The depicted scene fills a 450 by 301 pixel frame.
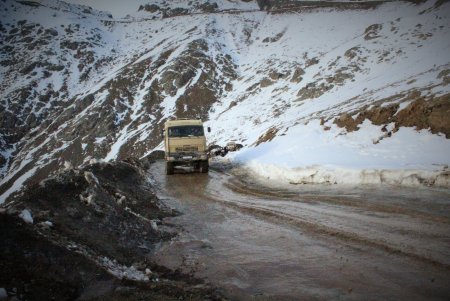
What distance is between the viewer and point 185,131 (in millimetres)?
18781

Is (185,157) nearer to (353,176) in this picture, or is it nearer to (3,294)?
(353,176)

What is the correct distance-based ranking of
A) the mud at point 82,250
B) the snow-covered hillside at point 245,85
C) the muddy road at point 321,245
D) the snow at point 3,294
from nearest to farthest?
the snow at point 3,294
the mud at point 82,250
the muddy road at point 321,245
the snow-covered hillside at point 245,85

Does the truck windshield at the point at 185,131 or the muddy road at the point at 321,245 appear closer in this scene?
the muddy road at the point at 321,245

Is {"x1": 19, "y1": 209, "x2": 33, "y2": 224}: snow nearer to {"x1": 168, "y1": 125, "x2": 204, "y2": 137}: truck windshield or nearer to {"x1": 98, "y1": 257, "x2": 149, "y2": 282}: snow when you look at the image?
{"x1": 98, "y1": 257, "x2": 149, "y2": 282}: snow

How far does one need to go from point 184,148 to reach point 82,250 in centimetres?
1269

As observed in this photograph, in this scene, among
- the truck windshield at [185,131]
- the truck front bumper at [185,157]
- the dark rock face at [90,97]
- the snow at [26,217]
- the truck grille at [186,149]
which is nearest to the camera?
the snow at [26,217]

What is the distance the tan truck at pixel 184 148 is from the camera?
59.4 ft

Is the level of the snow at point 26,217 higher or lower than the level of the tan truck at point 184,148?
lower

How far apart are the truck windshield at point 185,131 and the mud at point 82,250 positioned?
997cm

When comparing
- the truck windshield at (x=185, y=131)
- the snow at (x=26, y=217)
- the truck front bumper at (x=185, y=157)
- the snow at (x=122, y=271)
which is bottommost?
the snow at (x=122, y=271)

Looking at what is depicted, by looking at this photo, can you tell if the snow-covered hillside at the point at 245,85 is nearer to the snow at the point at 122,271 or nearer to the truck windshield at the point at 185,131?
the truck windshield at the point at 185,131

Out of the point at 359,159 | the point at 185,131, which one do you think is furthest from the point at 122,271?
the point at 185,131

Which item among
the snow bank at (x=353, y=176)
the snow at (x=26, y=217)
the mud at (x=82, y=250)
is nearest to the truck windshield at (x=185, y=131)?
the snow bank at (x=353, y=176)

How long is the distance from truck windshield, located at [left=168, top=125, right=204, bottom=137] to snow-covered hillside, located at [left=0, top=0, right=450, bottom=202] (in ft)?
13.2
